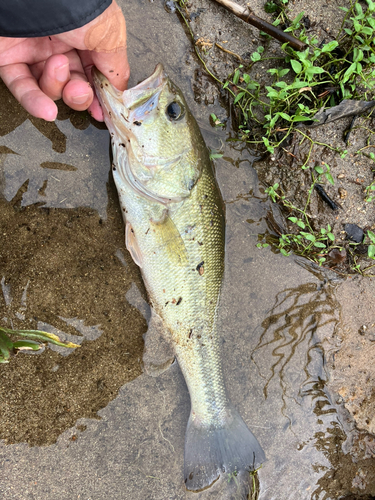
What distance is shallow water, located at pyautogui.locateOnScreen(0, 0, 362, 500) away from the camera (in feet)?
9.21

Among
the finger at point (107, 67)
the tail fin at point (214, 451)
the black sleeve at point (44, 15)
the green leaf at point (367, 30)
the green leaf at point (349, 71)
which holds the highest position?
the black sleeve at point (44, 15)

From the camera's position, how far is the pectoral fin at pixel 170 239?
2.71 m

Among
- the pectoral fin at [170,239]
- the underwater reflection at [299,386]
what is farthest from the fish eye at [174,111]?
the underwater reflection at [299,386]

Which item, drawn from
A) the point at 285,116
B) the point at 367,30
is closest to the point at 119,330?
the point at 285,116

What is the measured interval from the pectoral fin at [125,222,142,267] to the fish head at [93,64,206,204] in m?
0.34

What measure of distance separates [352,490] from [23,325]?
3.47 m

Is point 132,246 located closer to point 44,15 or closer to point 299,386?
point 44,15

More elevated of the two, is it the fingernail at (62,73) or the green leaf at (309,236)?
the fingernail at (62,73)

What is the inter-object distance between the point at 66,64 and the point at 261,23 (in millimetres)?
1789

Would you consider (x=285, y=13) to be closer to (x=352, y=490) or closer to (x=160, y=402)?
(x=160, y=402)

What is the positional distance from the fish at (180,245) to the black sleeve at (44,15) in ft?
1.56

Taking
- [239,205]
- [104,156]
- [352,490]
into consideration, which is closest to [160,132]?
[104,156]

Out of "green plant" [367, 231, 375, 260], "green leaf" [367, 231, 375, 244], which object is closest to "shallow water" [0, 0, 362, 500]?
"green plant" [367, 231, 375, 260]

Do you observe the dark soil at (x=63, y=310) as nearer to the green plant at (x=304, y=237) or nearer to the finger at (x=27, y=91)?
the finger at (x=27, y=91)
